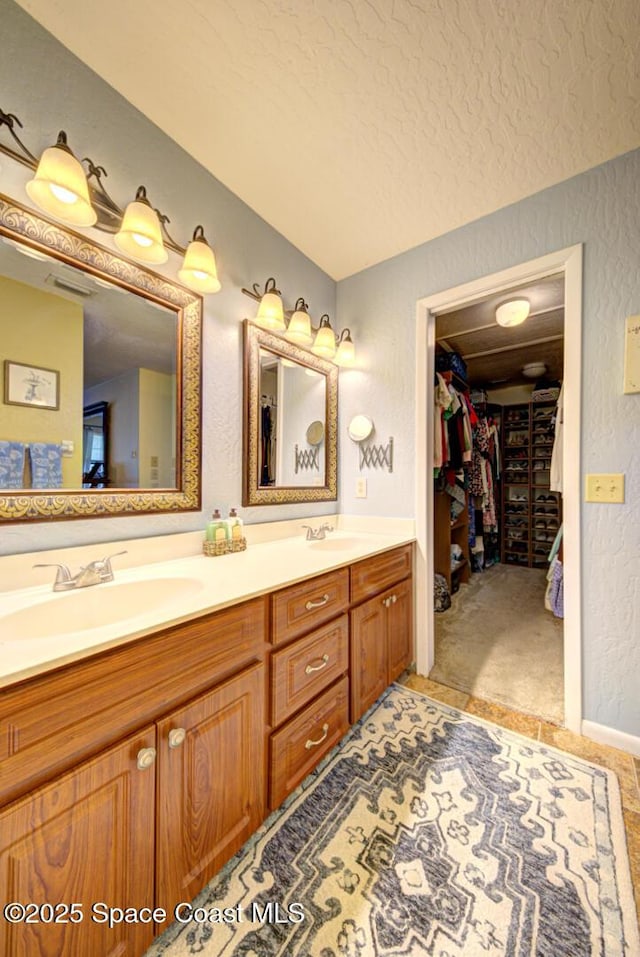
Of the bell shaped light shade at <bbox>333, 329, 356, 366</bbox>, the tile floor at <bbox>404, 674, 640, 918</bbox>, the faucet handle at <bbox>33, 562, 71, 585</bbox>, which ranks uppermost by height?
the bell shaped light shade at <bbox>333, 329, 356, 366</bbox>

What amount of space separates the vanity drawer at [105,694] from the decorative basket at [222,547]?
0.51 m

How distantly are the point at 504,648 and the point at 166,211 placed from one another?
2.91m

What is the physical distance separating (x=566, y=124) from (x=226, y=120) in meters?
1.28

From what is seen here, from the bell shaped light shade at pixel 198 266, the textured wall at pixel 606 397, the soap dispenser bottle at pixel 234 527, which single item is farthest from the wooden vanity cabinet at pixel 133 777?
the textured wall at pixel 606 397

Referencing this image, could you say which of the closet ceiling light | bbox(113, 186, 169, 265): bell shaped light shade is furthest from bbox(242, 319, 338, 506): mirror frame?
the closet ceiling light

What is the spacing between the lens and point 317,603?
1.19 metres

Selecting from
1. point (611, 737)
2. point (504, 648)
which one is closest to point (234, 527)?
point (611, 737)

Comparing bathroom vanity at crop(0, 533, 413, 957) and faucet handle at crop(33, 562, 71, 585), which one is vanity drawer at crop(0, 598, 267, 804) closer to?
bathroom vanity at crop(0, 533, 413, 957)

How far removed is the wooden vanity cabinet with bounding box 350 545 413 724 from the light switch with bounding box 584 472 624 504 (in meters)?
0.85

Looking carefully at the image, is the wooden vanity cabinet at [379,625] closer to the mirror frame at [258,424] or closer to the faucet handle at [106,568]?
the mirror frame at [258,424]

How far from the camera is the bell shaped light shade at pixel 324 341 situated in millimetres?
1940

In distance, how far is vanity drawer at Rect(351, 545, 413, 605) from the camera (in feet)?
4.64

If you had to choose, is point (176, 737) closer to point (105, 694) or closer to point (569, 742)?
point (105, 694)

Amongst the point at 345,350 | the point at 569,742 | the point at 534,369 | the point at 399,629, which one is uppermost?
the point at 534,369
